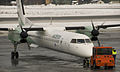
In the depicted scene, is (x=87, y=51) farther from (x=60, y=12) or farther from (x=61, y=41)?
(x=60, y=12)

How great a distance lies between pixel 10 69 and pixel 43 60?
19.2 feet

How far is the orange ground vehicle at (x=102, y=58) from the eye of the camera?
28.2 metres

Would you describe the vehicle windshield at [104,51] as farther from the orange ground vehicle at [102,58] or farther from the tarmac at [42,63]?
the tarmac at [42,63]

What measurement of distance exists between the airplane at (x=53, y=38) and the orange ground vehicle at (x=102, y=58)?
1.69 ft

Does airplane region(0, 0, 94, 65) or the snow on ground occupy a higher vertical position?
airplane region(0, 0, 94, 65)

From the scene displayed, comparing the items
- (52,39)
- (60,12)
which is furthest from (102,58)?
(60,12)

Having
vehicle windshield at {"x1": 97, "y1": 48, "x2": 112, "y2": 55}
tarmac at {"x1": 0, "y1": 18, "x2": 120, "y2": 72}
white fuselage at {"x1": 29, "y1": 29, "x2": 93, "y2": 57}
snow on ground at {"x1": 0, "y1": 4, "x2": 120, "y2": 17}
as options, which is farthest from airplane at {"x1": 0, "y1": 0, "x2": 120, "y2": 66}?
snow on ground at {"x1": 0, "y1": 4, "x2": 120, "y2": 17}

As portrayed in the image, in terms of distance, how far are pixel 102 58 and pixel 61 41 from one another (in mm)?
4966

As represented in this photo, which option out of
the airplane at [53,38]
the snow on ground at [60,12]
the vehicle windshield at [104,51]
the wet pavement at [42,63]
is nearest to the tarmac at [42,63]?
the wet pavement at [42,63]

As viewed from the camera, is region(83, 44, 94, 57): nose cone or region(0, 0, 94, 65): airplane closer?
region(83, 44, 94, 57): nose cone

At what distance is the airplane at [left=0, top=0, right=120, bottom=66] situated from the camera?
1164 inches

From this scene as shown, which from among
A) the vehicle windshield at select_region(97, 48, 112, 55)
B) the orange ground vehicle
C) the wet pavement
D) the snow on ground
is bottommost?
the snow on ground

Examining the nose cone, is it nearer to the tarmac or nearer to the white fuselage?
the white fuselage

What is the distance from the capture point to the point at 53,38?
33781 millimetres
